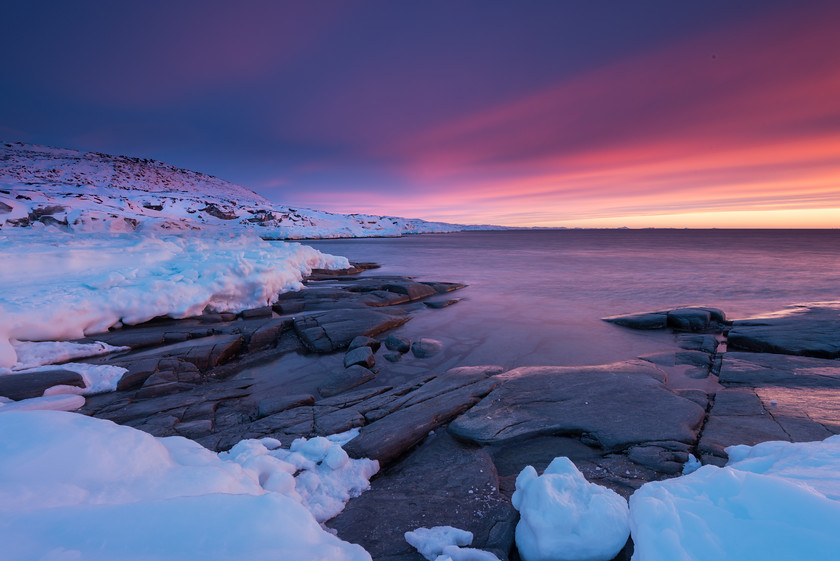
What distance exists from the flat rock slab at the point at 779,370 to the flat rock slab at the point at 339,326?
329 inches

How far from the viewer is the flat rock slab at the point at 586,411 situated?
4.46 metres

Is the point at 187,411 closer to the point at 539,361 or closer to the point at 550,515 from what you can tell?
the point at 550,515

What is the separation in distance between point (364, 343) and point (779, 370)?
346 inches

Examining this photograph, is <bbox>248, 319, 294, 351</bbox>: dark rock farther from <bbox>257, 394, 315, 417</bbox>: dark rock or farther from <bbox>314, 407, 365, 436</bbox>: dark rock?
<bbox>314, 407, 365, 436</bbox>: dark rock

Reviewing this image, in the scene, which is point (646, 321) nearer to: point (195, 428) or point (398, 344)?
point (398, 344)

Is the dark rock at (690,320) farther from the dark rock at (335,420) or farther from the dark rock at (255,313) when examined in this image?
the dark rock at (255,313)

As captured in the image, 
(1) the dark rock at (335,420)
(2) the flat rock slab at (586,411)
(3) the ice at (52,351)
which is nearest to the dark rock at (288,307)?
(3) the ice at (52,351)

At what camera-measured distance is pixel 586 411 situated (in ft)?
16.4

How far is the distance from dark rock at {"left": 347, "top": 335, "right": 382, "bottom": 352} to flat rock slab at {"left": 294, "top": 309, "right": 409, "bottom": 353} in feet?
1.06

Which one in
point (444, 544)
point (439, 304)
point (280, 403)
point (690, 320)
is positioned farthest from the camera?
point (439, 304)

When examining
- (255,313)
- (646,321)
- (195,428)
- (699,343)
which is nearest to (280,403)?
(195,428)

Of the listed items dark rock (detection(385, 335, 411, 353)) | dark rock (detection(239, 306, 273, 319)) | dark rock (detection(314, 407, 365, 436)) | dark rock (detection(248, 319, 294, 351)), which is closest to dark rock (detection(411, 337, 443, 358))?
dark rock (detection(385, 335, 411, 353))

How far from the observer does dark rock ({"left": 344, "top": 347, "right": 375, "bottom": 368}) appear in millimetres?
7961

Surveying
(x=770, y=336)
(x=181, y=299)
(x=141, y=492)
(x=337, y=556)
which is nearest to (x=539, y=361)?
(x=770, y=336)
